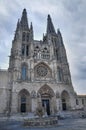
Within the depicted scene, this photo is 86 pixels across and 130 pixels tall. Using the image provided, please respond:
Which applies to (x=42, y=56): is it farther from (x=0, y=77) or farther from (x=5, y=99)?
(x=5, y=99)

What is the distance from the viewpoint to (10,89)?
2661 cm

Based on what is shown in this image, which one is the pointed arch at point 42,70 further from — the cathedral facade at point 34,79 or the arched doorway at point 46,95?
the arched doorway at point 46,95

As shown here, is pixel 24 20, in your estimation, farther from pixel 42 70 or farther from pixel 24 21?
pixel 42 70

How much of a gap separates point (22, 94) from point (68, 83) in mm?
10682

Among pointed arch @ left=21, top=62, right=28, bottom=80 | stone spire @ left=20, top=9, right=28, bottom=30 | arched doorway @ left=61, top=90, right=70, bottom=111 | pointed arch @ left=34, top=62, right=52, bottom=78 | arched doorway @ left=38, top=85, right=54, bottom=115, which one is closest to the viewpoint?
arched doorway @ left=38, top=85, right=54, bottom=115

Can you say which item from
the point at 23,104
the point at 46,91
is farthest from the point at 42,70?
the point at 23,104

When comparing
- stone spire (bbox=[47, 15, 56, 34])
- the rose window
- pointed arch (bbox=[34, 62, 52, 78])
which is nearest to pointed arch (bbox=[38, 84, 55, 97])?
pointed arch (bbox=[34, 62, 52, 78])

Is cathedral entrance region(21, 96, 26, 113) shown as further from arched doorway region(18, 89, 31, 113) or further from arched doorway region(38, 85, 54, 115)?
arched doorway region(38, 85, 54, 115)

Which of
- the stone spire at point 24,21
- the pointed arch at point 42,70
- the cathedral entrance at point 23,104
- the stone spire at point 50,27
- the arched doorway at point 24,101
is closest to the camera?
the arched doorway at point 24,101

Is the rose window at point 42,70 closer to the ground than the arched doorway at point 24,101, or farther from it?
farther from it

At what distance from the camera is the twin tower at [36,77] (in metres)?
26.4

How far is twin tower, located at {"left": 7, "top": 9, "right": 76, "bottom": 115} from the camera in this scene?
26438 mm

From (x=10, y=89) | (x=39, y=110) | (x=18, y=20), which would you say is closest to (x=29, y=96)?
(x=10, y=89)

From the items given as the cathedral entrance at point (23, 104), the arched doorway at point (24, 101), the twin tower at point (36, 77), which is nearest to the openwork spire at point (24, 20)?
the twin tower at point (36, 77)
